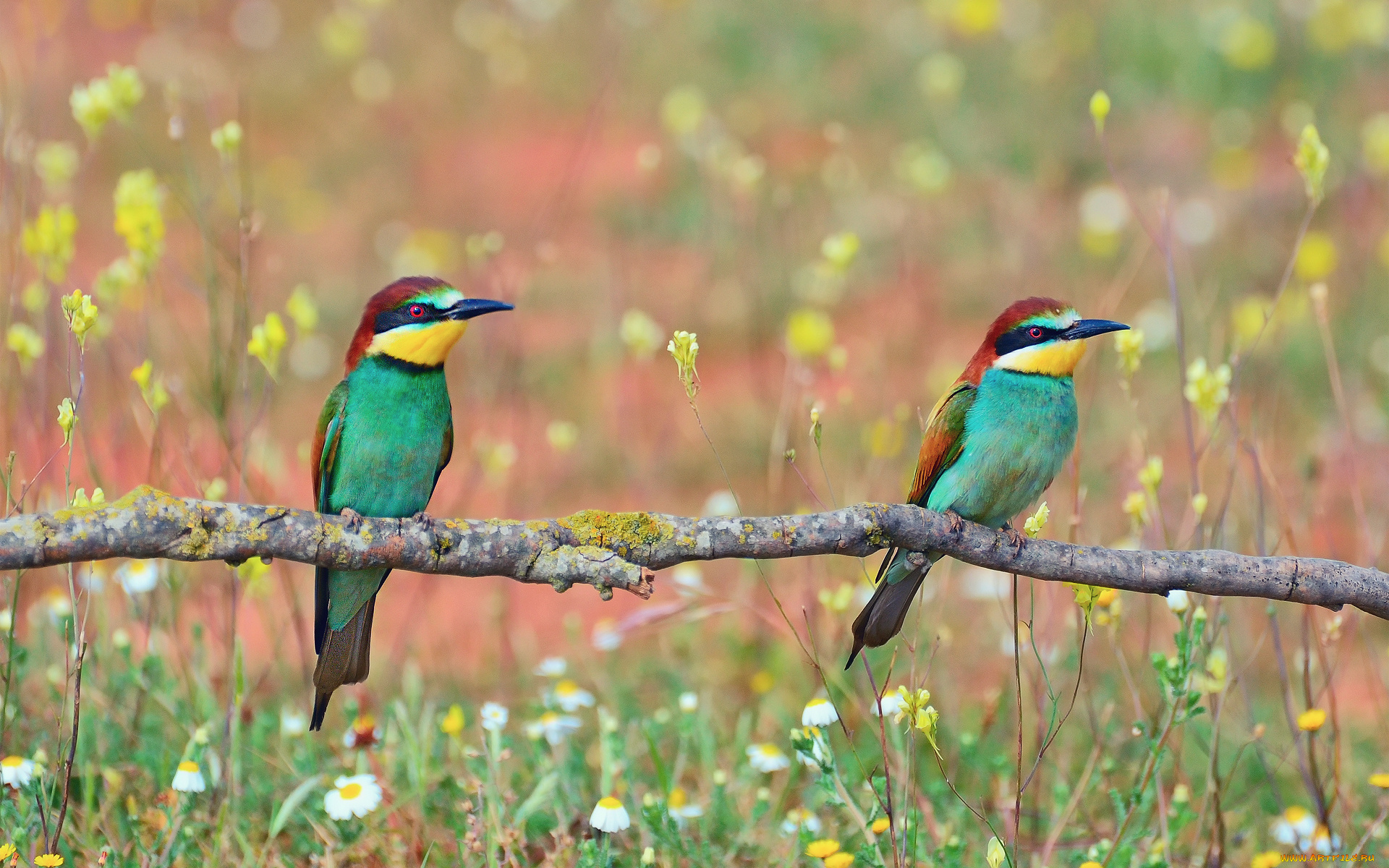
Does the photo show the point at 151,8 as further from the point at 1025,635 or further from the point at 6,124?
the point at 1025,635

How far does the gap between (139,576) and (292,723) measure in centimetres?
50

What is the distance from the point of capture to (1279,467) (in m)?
5.39

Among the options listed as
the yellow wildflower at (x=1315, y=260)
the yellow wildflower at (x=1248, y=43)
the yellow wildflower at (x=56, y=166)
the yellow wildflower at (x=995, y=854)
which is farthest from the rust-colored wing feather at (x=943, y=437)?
the yellow wildflower at (x=1248, y=43)

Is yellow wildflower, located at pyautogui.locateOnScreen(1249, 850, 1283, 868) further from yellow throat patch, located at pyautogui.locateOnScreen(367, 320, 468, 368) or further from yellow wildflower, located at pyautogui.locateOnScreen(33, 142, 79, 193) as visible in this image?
yellow wildflower, located at pyautogui.locateOnScreen(33, 142, 79, 193)

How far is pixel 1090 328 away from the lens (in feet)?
7.75

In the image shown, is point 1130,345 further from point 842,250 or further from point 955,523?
point 842,250

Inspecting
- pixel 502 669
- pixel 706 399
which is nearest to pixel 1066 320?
pixel 502 669

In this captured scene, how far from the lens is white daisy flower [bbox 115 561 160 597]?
2826 millimetres

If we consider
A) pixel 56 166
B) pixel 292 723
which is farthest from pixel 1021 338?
pixel 56 166

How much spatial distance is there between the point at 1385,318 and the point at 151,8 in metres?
9.56

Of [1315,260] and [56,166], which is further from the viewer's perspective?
[1315,260]

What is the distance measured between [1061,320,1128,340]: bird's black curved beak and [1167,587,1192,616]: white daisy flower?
1.58 feet

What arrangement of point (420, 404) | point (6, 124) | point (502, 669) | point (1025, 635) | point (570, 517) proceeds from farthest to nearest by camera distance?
1. point (502, 669)
2. point (1025, 635)
3. point (6, 124)
4. point (420, 404)
5. point (570, 517)

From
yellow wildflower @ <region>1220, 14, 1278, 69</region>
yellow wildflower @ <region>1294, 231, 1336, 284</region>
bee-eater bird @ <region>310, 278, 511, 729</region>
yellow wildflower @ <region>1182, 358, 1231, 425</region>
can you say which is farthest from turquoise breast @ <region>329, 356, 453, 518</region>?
yellow wildflower @ <region>1220, 14, 1278, 69</region>
